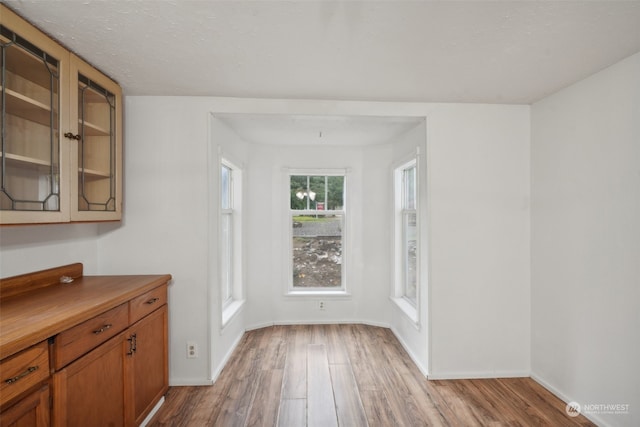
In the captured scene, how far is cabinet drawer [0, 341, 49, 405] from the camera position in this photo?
3.64 ft

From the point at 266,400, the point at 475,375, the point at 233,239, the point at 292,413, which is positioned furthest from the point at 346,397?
the point at 233,239

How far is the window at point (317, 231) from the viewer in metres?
4.18

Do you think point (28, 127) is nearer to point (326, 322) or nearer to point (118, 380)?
point (118, 380)

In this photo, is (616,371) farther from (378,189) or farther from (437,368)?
(378,189)

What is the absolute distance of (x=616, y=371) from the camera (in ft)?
6.54

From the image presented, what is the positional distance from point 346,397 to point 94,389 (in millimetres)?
1654

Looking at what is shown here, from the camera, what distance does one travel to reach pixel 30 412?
123 cm

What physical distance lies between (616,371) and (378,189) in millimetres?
2705

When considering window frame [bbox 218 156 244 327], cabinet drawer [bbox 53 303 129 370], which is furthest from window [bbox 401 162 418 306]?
cabinet drawer [bbox 53 303 129 370]

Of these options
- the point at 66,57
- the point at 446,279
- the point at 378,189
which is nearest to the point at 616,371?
the point at 446,279

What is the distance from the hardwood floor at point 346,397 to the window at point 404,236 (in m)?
0.81

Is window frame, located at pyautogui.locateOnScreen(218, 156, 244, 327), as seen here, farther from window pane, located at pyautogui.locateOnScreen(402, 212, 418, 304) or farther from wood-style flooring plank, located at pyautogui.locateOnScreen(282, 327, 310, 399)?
window pane, located at pyautogui.locateOnScreen(402, 212, 418, 304)

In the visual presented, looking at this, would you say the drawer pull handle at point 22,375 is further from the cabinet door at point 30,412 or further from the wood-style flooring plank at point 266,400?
the wood-style flooring plank at point 266,400

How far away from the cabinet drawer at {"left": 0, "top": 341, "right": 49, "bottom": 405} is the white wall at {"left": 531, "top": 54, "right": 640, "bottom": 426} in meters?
3.05
